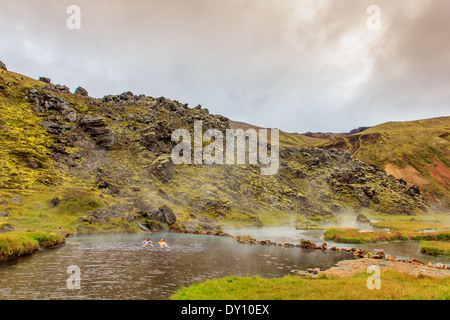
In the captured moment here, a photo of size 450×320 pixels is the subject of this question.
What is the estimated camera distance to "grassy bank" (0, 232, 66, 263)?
3380 centimetres

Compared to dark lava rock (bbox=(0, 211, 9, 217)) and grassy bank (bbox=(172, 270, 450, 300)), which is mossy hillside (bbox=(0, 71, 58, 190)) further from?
grassy bank (bbox=(172, 270, 450, 300))

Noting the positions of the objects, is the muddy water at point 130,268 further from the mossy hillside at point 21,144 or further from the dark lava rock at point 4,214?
the mossy hillside at point 21,144

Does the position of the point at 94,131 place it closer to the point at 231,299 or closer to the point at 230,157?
the point at 230,157

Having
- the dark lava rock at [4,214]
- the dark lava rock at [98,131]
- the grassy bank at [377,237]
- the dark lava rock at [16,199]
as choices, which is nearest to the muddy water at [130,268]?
the grassy bank at [377,237]

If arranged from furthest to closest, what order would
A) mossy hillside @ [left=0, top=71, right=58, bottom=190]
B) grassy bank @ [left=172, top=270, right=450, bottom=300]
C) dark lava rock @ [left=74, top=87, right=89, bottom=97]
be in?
dark lava rock @ [left=74, top=87, right=89, bottom=97], mossy hillside @ [left=0, top=71, right=58, bottom=190], grassy bank @ [left=172, top=270, right=450, bottom=300]

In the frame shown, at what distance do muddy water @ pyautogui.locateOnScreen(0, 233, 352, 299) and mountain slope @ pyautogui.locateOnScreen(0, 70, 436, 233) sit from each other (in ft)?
97.9

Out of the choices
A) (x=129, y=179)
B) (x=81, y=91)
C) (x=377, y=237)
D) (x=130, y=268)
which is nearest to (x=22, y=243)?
(x=130, y=268)

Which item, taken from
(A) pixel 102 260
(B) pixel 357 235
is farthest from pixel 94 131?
(B) pixel 357 235

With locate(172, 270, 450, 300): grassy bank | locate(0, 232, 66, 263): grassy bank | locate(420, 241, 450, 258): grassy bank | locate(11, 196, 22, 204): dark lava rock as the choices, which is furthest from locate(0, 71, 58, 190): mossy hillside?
locate(420, 241, 450, 258): grassy bank

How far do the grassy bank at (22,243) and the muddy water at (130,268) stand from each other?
1.62 metres

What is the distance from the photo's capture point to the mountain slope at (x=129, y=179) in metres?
76.8

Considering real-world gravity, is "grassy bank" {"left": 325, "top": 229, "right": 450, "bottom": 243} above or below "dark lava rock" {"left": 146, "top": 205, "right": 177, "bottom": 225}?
below

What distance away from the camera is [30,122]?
11112 centimetres

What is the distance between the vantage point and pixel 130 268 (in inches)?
1312
